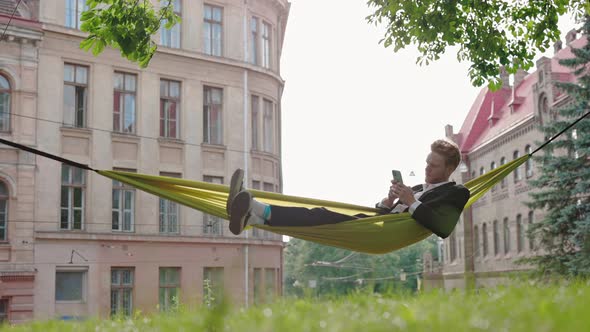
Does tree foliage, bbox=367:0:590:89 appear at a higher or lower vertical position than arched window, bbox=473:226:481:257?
higher

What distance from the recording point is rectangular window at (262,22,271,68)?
105 ft

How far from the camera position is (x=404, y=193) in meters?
5.61

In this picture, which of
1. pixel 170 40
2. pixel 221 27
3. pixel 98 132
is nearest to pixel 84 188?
pixel 98 132

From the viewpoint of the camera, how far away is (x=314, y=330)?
2109 millimetres

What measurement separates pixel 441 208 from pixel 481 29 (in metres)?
5.71

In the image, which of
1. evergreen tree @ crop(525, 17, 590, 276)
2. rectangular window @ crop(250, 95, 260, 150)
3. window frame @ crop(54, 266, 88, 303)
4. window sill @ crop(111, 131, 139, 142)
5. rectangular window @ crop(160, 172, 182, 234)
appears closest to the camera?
evergreen tree @ crop(525, 17, 590, 276)

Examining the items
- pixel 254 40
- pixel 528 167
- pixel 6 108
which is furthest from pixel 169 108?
pixel 528 167

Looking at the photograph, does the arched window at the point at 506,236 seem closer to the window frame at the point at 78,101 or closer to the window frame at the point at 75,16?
the window frame at the point at 78,101

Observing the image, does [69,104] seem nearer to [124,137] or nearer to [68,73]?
[68,73]

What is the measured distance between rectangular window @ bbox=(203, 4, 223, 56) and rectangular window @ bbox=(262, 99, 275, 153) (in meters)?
2.99

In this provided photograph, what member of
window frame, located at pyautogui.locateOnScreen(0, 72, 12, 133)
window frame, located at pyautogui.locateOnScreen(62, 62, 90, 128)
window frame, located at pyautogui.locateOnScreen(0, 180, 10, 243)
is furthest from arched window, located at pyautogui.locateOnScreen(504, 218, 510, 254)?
window frame, located at pyautogui.locateOnScreen(0, 72, 12, 133)

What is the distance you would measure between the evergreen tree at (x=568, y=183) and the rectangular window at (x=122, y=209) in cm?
1253

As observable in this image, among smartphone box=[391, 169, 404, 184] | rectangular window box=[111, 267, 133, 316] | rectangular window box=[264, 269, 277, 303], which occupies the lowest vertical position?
rectangular window box=[111, 267, 133, 316]

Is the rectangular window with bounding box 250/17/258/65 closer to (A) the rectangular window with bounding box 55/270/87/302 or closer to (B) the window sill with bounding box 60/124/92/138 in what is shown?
(B) the window sill with bounding box 60/124/92/138
